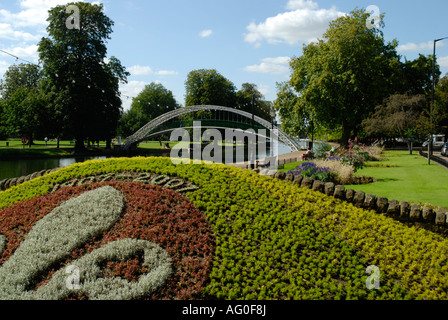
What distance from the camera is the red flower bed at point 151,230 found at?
6.29 metres

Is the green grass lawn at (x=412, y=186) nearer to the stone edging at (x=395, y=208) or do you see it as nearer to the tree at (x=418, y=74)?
the stone edging at (x=395, y=208)

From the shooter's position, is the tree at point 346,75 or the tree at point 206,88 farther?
the tree at point 206,88

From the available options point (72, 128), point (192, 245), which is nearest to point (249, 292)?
point (192, 245)

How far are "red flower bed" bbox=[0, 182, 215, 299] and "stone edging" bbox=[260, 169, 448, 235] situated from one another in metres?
3.85

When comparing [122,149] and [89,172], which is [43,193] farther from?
[122,149]

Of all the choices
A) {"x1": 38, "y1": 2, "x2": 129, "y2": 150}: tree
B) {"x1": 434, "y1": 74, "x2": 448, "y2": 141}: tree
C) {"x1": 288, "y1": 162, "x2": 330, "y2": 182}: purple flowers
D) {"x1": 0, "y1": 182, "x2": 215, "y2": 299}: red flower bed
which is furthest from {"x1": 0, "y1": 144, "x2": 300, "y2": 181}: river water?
{"x1": 434, "y1": 74, "x2": 448, "y2": 141}: tree

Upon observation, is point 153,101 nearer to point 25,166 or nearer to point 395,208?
point 25,166

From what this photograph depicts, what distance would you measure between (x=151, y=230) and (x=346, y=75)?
30935mm

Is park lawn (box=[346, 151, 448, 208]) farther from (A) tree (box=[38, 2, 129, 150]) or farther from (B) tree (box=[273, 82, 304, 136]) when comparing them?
(A) tree (box=[38, 2, 129, 150])

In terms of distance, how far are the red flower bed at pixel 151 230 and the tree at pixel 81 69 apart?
3322 centimetres

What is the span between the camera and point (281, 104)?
148 feet

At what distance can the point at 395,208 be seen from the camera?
8727 millimetres

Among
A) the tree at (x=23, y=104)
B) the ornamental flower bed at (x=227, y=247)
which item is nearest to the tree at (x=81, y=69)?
the tree at (x=23, y=104)
